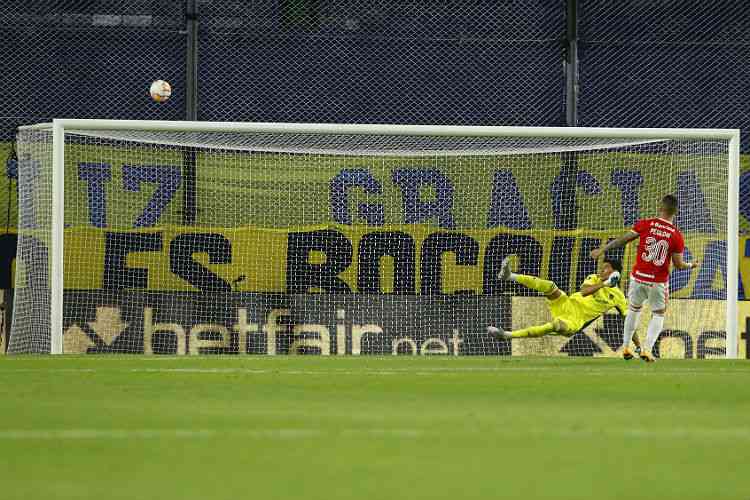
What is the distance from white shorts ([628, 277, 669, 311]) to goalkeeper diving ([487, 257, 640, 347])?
6.11ft

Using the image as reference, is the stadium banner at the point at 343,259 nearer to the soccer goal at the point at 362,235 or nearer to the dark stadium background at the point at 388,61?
the soccer goal at the point at 362,235

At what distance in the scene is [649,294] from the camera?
11328mm

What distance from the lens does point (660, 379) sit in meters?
8.78

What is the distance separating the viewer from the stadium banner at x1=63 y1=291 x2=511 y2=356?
14.2 meters

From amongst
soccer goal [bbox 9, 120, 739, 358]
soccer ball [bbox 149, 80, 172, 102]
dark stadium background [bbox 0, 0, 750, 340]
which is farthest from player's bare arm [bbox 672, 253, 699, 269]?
soccer ball [bbox 149, 80, 172, 102]

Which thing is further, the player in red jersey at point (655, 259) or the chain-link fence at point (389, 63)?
the chain-link fence at point (389, 63)

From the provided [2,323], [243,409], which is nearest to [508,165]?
[2,323]

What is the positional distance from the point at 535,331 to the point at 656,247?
2753 mm

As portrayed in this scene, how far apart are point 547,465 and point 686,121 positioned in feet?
46.5

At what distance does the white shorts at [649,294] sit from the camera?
443 inches

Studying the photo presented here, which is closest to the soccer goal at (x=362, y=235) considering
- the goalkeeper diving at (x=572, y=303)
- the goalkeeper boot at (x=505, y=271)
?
the goalkeeper diving at (x=572, y=303)

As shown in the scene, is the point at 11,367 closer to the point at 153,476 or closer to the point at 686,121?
the point at 153,476

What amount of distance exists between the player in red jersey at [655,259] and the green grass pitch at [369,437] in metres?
2.45

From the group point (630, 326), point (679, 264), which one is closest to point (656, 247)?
point (679, 264)
